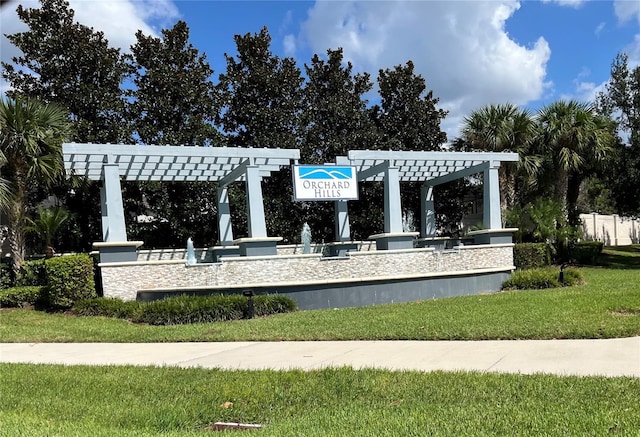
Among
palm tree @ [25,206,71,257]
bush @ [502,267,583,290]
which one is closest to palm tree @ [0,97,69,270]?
palm tree @ [25,206,71,257]

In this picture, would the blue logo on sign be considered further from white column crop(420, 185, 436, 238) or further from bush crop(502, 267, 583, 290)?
Result: white column crop(420, 185, 436, 238)

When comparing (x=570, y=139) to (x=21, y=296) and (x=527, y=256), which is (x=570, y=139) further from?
(x=21, y=296)

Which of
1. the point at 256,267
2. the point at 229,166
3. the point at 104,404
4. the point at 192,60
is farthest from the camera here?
the point at 192,60

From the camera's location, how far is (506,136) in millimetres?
23453

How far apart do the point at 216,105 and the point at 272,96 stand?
105 inches

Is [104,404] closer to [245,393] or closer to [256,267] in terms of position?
[245,393]

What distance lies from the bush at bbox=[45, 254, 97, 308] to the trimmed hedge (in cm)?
133

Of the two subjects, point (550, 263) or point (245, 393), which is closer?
point (245, 393)

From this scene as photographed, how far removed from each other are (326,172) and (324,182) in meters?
0.35

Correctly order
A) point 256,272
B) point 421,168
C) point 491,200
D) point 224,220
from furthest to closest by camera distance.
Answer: point 421,168 < point 224,220 < point 491,200 < point 256,272

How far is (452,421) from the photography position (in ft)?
14.6

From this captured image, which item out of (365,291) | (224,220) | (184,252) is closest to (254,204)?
(365,291)

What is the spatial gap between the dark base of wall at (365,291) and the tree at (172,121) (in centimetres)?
948

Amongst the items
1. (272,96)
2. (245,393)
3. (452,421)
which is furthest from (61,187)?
(452,421)
